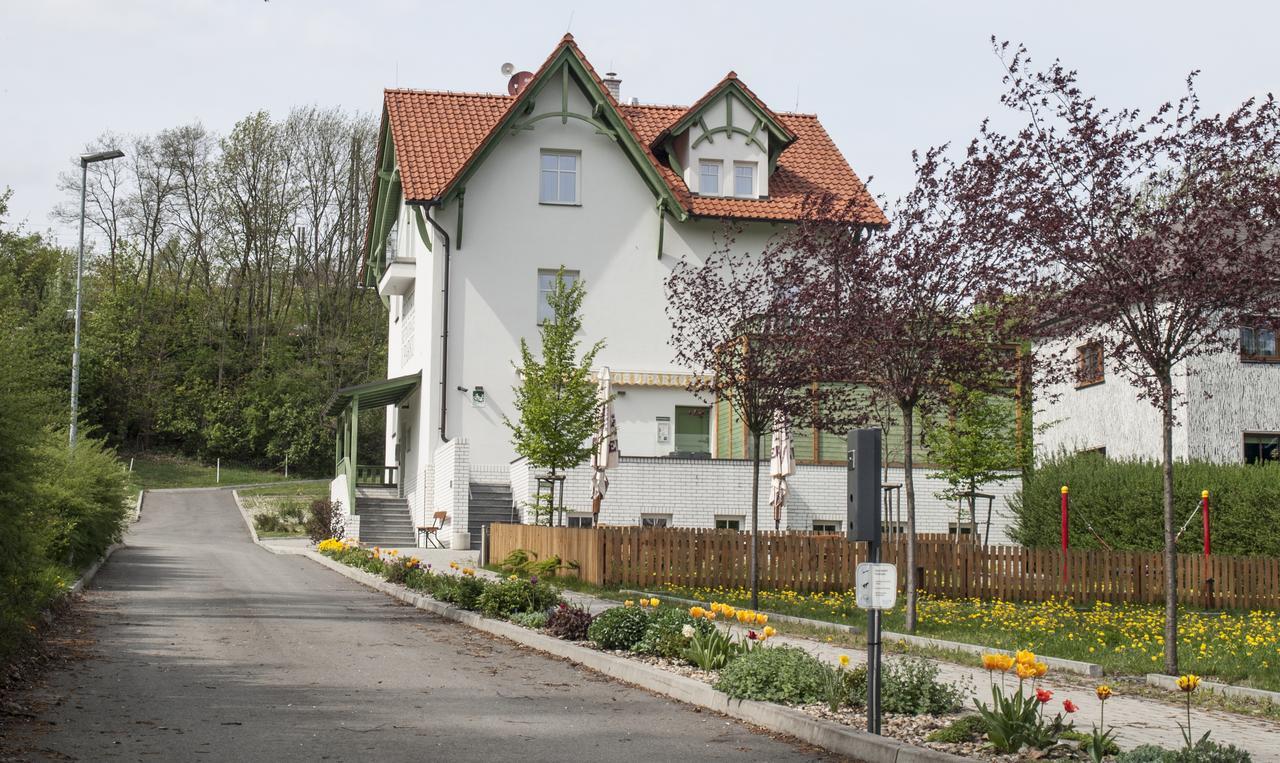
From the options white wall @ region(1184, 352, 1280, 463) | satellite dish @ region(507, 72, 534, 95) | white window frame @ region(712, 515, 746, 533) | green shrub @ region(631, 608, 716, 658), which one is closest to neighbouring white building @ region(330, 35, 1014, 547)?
white window frame @ region(712, 515, 746, 533)

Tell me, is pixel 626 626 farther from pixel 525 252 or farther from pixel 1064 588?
pixel 525 252

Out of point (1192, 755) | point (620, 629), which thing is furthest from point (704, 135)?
point (1192, 755)

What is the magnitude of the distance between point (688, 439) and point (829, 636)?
18.8 meters

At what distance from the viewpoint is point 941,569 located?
2280 centimetres

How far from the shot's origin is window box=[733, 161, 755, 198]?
37531mm

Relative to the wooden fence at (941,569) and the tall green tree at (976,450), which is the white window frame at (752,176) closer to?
the tall green tree at (976,450)

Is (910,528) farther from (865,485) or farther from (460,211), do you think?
(460,211)

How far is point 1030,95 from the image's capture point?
1366cm

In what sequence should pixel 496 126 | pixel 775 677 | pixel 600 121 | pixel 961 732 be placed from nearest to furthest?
pixel 961 732
pixel 775 677
pixel 496 126
pixel 600 121

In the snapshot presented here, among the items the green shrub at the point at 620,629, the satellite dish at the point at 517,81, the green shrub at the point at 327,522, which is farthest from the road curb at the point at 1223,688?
the satellite dish at the point at 517,81

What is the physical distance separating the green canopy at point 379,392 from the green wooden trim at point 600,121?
16.4 feet

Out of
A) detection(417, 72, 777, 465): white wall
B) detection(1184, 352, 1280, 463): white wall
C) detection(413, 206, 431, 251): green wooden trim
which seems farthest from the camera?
detection(417, 72, 777, 465): white wall

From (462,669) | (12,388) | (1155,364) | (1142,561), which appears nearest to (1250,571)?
→ (1142,561)

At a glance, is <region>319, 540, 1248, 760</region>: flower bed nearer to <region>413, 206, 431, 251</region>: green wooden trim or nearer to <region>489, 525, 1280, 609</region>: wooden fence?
<region>489, 525, 1280, 609</region>: wooden fence
